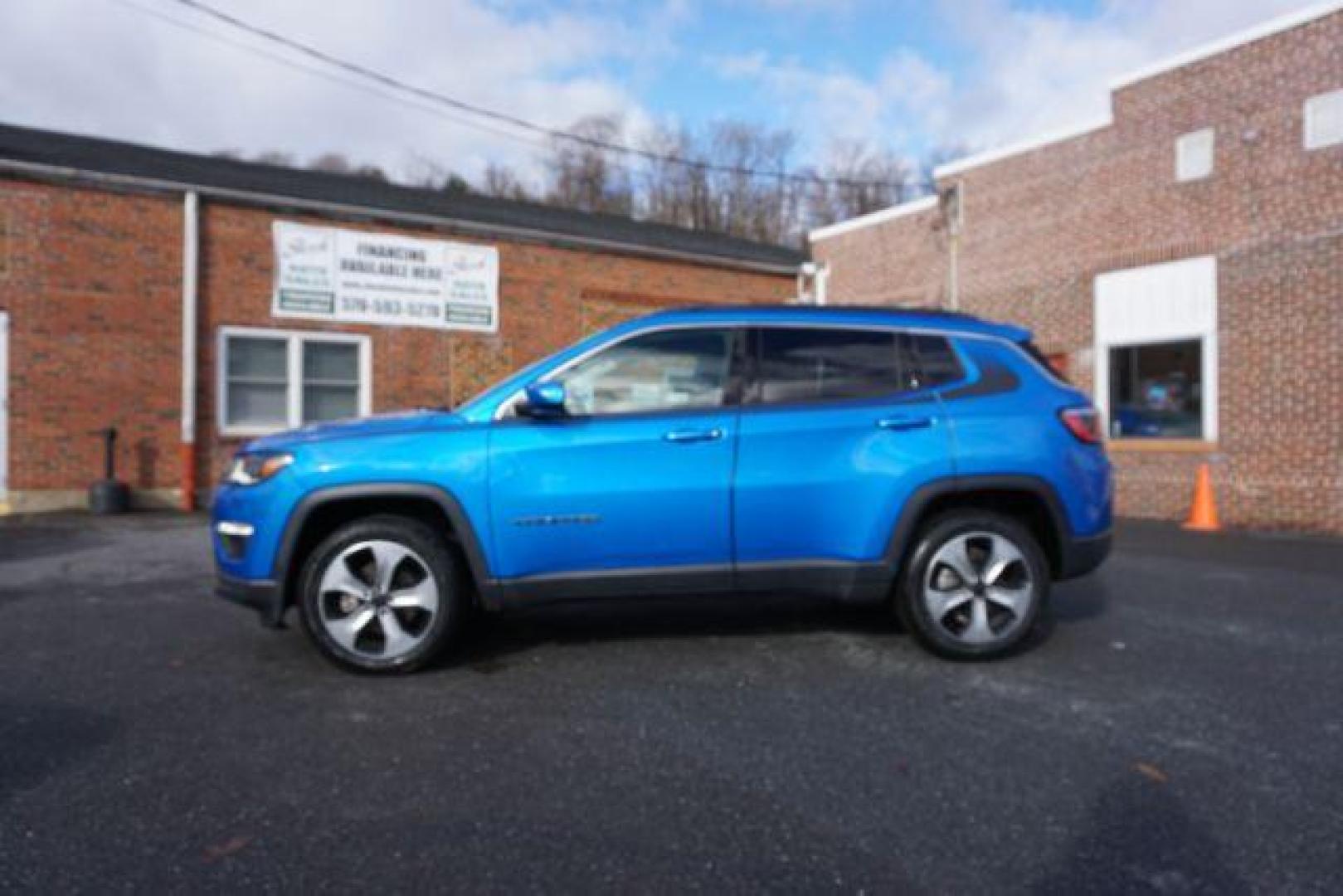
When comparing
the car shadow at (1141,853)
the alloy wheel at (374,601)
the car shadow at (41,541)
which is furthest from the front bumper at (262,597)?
the car shadow at (41,541)

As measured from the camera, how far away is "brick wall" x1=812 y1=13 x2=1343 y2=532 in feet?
30.8

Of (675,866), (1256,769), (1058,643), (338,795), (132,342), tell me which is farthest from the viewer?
(132,342)

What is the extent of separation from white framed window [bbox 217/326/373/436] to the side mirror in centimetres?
898

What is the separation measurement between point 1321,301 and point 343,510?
35.3 feet

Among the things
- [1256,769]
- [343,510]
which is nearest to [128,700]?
[343,510]

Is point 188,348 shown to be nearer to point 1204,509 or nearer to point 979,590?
point 979,590

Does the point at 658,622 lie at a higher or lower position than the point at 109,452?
lower

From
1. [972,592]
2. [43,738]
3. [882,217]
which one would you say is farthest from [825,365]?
[882,217]

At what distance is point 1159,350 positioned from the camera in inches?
435

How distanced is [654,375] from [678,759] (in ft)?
6.07

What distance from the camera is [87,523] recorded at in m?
9.34

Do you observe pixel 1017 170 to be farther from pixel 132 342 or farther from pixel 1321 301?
pixel 132 342

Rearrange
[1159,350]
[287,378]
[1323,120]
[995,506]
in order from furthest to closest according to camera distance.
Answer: [287,378] < [1159,350] < [1323,120] < [995,506]

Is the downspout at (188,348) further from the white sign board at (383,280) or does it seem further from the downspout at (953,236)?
the downspout at (953,236)
